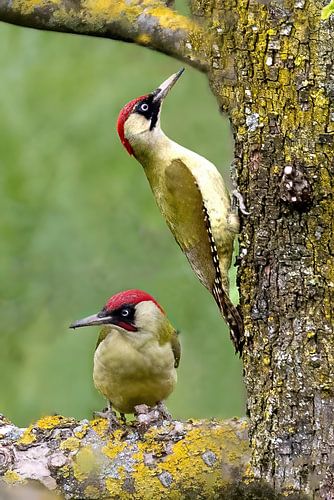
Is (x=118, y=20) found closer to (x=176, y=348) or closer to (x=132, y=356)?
(x=132, y=356)

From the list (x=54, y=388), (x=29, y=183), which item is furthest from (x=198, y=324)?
(x=29, y=183)

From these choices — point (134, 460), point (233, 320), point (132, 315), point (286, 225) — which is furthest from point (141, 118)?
point (134, 460)

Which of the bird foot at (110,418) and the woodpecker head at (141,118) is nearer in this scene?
the bird foot at (110,418)

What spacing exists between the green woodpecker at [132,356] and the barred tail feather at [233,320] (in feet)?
2.90

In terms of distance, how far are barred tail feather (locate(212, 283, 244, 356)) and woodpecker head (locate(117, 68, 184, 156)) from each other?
118 centimetres

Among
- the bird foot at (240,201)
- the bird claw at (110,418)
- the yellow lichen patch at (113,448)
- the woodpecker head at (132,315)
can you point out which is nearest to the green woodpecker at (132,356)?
the woodpecker head at (132,315)

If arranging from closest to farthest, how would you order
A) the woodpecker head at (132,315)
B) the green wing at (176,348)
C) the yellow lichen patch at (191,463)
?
the yellow lichen patch at (191,463), the woodpecker head at (132,315), the green wing at (176,348)

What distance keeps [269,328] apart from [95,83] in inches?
137

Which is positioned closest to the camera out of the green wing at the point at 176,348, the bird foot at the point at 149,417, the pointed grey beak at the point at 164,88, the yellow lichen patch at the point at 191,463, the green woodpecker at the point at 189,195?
the yellow lichen patch at the point at 191,463

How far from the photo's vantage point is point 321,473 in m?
4.05

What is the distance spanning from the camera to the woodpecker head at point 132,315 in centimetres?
564

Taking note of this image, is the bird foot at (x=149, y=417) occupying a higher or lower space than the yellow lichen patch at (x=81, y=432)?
higher

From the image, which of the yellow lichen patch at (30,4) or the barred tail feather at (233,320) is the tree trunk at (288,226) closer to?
the barred tail feather at (233,320)

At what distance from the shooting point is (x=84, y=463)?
4.50 m
